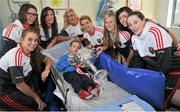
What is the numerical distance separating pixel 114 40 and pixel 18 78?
3.48 ft

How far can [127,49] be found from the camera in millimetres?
2211

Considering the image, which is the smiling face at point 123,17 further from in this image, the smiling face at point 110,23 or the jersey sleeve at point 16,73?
the jersey sleeve at point 16,73

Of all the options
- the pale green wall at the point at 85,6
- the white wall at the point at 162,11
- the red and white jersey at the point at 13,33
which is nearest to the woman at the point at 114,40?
the red and white jersey at the point at 13,33

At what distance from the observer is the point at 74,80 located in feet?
5.80

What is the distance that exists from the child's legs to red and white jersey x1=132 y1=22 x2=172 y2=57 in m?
0.60

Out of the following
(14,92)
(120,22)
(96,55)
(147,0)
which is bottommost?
(14,92)

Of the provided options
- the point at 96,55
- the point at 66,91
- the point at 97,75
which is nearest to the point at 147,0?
the point at 96,55

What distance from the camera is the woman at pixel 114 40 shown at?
218 cm

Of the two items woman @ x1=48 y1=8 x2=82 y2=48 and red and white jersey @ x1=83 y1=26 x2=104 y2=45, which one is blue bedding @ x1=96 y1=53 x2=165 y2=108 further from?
woman @ x1=48 y1=8 x2=82 y2=48

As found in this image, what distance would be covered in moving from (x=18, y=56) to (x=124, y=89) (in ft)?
2.94

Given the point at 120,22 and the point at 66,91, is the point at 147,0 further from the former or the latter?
the point at 66,91

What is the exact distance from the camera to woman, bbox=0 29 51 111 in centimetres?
163

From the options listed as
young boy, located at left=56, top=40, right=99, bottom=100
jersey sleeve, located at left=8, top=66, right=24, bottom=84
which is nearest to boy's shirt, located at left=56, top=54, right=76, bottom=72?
young boy, located at left=56, top=40, right=99, bottom=100

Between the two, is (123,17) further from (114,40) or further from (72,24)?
(72,24)
